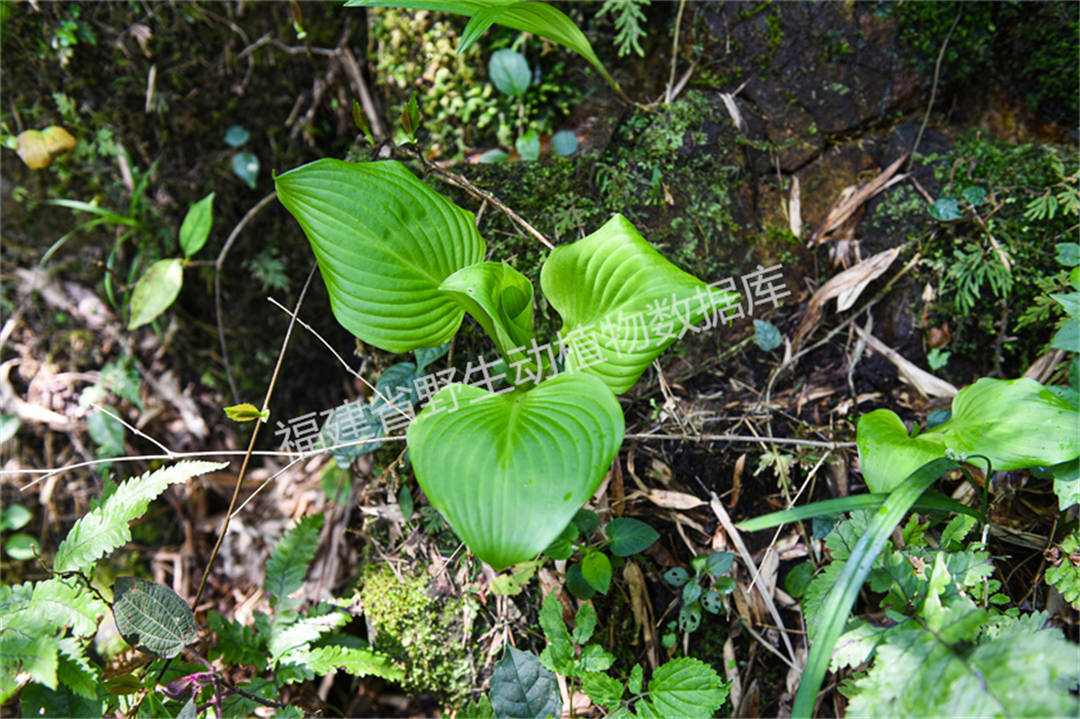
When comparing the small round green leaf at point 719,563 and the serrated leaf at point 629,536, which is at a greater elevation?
the serrated leaf at point 629,536

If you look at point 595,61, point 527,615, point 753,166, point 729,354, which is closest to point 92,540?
point 527,615

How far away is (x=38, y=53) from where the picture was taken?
2.09 meters

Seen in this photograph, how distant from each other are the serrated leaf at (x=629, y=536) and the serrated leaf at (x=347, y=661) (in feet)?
2.10

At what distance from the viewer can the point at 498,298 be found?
1.39 metres

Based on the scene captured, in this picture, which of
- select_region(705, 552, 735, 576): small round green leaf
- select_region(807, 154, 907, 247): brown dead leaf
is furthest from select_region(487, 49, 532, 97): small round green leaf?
select_region(705, 552, 735, 576): small round green leaf

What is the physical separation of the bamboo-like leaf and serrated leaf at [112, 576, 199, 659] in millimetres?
1242

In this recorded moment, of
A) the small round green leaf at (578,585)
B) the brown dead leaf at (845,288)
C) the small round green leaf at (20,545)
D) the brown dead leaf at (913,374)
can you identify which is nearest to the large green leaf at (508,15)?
the brown dead leaf at (845,288)

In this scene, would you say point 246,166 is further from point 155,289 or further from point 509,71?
point 509,71

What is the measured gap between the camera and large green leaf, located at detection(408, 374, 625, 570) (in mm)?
1056

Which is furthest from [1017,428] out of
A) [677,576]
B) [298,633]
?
[298,633]

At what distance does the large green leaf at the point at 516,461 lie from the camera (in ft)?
3.46

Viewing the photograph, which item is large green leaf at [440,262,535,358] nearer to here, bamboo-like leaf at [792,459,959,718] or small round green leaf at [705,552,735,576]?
small round green leaf at [705,552,735,576]

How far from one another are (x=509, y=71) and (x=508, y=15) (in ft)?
1.40

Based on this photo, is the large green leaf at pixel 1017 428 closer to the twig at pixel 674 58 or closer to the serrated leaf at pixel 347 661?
the twig at pixel 674 58
